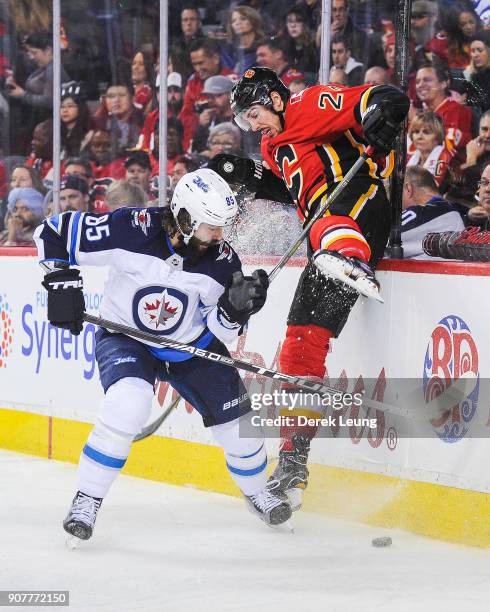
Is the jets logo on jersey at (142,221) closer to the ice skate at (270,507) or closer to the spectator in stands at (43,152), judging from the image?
the ice skate at (270,507)

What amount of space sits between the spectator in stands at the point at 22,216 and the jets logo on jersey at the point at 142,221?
1895 mm

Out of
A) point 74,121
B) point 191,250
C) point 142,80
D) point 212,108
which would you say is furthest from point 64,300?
point 74,121

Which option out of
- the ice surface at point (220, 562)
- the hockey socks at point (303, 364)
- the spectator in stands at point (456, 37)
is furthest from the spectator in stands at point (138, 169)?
the hockey socks at point (303, 364)

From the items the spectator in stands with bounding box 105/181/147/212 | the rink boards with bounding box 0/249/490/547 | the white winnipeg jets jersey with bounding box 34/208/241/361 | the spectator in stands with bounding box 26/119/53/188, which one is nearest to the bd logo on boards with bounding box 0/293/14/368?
the rink boards with bounding box 0/249/490/547

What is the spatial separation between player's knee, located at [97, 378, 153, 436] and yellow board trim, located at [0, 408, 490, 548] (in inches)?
27.4

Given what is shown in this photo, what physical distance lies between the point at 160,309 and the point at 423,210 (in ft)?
4.15

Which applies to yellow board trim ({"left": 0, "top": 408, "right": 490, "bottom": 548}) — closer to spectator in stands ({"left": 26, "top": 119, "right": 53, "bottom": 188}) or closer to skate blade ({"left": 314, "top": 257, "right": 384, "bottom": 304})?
skate blade ({"left": 314, "top": 257, "right": 384, "bottom": 304})

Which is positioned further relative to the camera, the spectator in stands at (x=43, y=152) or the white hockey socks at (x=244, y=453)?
the spectator in stands at (x=43, y=152)

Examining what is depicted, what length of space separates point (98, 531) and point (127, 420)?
397 mm

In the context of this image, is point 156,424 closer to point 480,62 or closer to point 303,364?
point 303,364

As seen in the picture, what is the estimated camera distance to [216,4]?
5.12 meters

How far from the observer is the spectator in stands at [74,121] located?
17.6 feet

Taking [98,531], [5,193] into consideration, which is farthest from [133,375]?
[5,193]

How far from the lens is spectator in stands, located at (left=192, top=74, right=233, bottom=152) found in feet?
16.0
